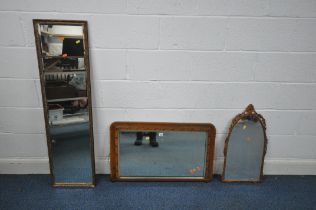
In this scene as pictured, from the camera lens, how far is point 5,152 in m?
1.83

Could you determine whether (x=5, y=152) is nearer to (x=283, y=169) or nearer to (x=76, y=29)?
(x=76, y=29)

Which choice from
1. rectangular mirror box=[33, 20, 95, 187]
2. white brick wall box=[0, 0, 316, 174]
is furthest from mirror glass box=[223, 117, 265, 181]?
rectangular mirror box=[33, 20, 95, 187]

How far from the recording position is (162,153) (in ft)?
5.93

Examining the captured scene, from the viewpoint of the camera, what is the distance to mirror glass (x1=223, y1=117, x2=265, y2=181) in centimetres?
176

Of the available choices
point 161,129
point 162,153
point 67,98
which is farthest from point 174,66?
point 67,98

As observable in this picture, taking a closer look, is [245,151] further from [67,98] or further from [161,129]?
[67,98]

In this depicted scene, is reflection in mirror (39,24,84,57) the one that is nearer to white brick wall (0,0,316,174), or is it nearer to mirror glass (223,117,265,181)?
white brick wall (0,0,316,174)

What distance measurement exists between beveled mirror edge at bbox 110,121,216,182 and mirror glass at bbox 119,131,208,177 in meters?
0.03

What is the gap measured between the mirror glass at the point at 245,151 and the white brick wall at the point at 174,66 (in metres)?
0.09

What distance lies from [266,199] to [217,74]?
0.98 metres

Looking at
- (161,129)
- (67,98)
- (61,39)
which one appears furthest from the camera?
(161,129)

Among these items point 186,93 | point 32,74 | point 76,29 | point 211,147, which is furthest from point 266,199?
point 32,74

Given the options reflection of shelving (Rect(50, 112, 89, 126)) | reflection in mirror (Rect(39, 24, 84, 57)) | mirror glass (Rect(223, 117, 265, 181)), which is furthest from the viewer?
mirror glass (Rect(223, 117, 265, 181))

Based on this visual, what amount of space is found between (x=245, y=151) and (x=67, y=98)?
137 centimetres
